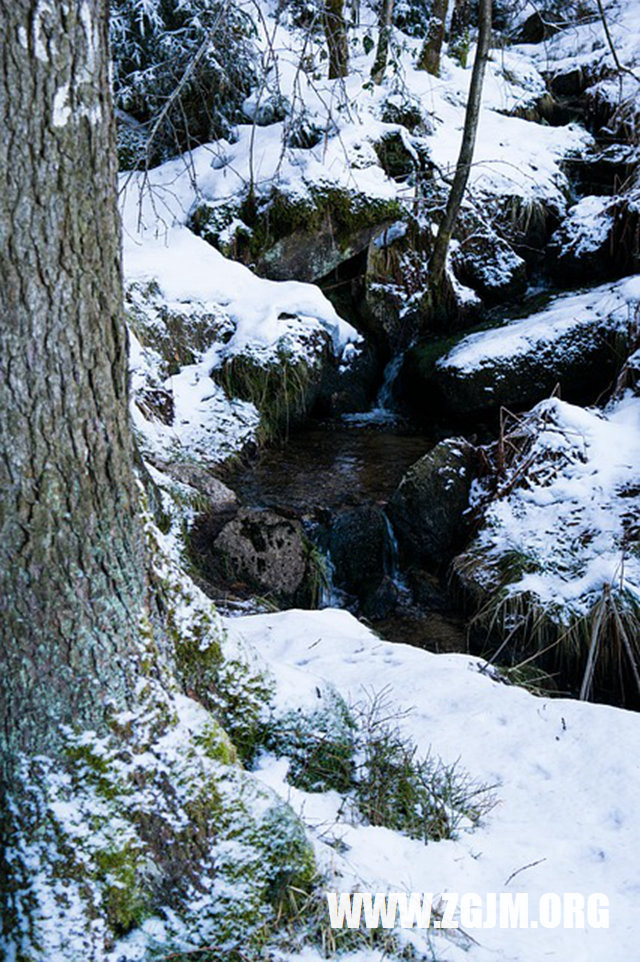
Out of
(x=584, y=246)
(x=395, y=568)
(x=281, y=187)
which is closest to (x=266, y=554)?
(x=395, y=568)

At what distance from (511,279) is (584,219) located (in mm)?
1212

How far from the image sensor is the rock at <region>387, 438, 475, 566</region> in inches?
221

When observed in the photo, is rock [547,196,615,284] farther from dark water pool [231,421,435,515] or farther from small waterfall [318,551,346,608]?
small waterfall [318,551,346,608]

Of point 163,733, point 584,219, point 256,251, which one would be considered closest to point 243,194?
point 256,251

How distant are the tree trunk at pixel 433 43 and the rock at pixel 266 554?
9.42 metres

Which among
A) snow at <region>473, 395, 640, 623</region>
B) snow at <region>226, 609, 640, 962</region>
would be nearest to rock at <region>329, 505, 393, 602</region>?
snow at <region>473, 395, 640, 623</region>

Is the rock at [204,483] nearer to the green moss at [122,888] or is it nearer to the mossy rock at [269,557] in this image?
the mossy rock at [269,557]

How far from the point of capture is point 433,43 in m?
11.6

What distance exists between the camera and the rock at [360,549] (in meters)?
5.48

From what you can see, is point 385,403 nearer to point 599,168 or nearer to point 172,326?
point 172,326

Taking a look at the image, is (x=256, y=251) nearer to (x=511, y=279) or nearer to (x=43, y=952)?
(x=511, y=279)

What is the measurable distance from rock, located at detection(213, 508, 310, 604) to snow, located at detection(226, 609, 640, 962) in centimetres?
140

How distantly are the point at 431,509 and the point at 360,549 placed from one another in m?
0.60

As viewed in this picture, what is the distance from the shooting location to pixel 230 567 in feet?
16.6
